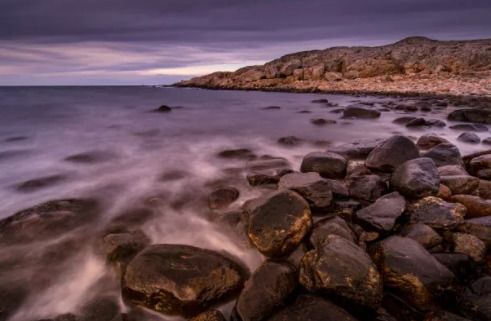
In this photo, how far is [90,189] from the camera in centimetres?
584

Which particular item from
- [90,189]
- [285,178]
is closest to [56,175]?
[90,189]

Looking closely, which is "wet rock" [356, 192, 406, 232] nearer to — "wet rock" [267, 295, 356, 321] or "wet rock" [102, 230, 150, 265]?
"wet rock" [267, 295, 356, 321]

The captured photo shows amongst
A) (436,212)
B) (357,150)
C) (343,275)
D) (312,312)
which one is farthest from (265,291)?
(357,150)

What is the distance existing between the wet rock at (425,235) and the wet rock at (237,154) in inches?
178

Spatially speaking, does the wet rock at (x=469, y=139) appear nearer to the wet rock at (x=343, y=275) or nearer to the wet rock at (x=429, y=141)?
the wet rock at (x=429, y=141)

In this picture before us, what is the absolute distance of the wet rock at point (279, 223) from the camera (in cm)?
352

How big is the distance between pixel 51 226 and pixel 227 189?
100 inches

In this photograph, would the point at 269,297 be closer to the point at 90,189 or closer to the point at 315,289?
the point at 315,289

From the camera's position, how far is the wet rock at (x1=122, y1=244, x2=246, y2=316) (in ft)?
9.70

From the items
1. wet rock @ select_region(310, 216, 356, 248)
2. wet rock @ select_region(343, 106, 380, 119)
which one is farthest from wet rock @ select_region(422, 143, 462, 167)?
wet rock @ select_region(343, 106, 380, 119)

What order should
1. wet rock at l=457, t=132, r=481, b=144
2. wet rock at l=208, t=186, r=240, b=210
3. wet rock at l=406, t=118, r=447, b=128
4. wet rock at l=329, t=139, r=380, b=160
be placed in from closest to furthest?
1. wet rock at l=208, t=186, r=240, b=210
2. wet rock at l=329, t=139, r=380, b=160
3. wet rock at l=457, t=132, r=481, b=144
4. wet rock at l=406, t=118, r=447, b=128

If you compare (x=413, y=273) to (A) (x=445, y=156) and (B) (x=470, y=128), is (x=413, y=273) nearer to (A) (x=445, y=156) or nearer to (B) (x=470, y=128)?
(A) (x=445, y=156)

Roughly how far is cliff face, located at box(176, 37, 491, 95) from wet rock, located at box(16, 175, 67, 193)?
86.9 feet

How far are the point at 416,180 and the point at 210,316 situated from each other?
11.0 feet
